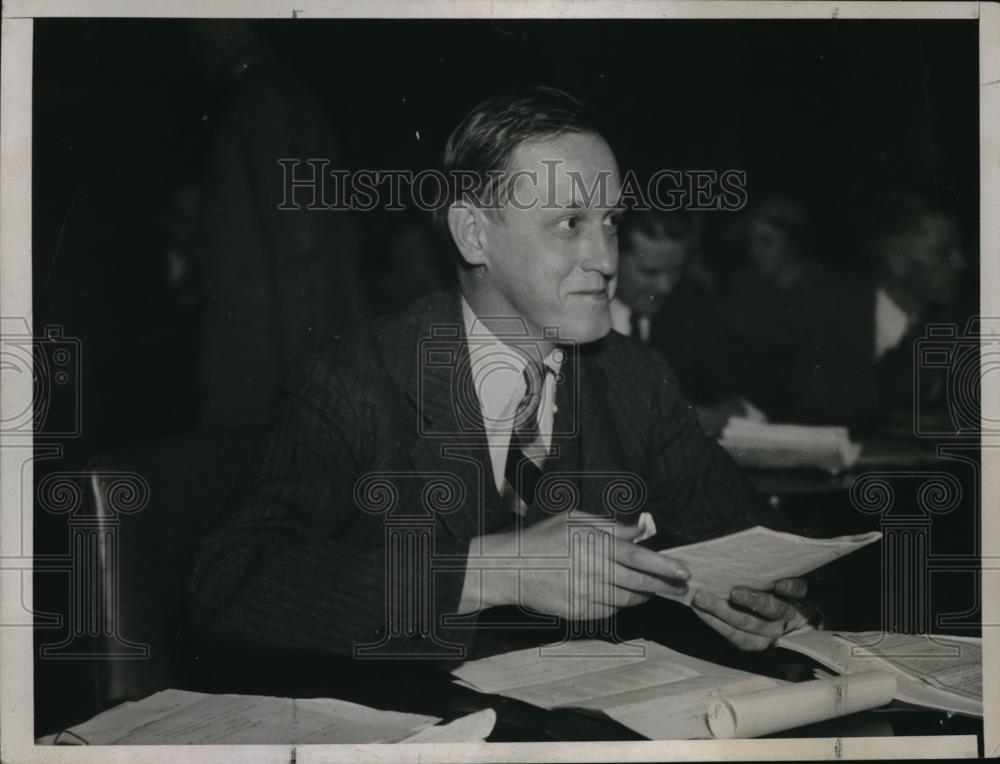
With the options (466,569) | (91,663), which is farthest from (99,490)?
(466,569)

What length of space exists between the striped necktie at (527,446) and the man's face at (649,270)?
0.21 metres

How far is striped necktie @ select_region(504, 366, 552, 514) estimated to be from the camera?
1940 mm

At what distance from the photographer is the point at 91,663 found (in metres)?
1.93

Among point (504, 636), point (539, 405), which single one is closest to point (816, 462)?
point (539, 405)

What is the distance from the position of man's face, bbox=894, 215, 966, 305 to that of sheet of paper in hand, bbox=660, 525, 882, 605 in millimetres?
526

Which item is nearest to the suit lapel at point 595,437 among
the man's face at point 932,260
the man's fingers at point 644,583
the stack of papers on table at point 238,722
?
the man's fingers at point 644,583

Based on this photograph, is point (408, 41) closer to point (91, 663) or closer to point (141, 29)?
point (141, 29)

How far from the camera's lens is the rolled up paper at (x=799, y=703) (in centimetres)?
182

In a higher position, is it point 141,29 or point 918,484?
point 141,29

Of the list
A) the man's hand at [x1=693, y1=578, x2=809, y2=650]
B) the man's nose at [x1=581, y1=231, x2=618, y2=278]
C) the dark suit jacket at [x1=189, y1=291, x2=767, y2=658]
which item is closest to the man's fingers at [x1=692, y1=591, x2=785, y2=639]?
the man's hand at [x1=693, y1=578, x2=809, y2=650]

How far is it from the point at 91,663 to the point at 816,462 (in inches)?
→ 55.2

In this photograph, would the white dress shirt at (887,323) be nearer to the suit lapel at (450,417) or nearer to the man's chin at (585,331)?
the man's chin at (585,331)

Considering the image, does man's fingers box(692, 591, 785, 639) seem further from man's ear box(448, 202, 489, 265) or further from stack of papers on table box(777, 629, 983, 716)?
man's ear box(448, 202, 489, 265)

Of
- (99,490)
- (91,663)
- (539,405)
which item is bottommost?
(91,663)
